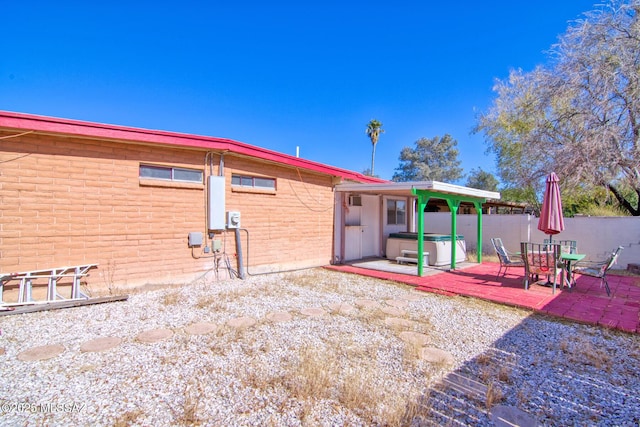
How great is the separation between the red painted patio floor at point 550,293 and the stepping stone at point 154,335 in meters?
5.13

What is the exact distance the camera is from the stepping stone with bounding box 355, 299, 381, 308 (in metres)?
5.78

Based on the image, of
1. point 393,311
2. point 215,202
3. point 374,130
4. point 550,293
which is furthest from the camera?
point 374,130

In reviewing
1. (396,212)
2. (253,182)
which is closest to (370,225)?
(396,212)

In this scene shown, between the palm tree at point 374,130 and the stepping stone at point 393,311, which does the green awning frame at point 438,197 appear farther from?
the palm tree at point 374,130

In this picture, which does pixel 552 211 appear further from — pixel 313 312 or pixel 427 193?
pixel 313 312

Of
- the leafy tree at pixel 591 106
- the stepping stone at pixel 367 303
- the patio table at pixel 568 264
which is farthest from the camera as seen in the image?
the leafy tree at pixel 591 106

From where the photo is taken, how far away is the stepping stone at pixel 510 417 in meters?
2.54

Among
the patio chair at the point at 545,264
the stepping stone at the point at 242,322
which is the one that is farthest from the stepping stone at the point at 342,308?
the patio chair at the point at 545,264

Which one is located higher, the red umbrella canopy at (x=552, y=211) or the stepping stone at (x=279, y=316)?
the red umbrella canopy at (x=552, y=211)

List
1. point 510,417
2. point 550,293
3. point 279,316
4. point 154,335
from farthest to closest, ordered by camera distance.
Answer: point 550,293, point 279,316, point 154,335, point 510,417

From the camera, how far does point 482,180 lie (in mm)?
35188

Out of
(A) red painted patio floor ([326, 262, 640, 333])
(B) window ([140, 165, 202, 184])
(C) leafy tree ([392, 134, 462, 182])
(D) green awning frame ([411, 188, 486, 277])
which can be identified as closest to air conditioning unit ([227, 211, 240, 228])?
(B) window ([140, 165, 202, 184])

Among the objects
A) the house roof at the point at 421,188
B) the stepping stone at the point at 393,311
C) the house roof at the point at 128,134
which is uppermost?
the house roof at the point at 128,134

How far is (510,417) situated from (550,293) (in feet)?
16.6
